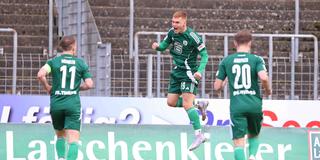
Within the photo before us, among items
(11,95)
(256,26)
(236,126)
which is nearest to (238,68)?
(236,126)

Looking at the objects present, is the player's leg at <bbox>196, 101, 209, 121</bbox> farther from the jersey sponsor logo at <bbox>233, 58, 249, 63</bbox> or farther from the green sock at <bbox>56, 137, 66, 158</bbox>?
the jersey sponsor logo at <bbox>233, 58, 249, 63</bbox>

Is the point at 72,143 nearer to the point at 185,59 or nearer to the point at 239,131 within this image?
the point at 239,131

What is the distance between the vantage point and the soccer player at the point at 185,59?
1795 cm

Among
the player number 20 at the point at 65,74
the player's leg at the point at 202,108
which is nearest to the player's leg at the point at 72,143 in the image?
the player number 20 at the point at 65,74

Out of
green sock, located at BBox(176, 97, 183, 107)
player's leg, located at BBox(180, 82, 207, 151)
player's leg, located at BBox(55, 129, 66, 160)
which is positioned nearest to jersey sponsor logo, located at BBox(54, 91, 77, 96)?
player's leg, located at BBox(55, 129, 66, 160)

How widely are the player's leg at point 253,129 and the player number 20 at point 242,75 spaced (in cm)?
40

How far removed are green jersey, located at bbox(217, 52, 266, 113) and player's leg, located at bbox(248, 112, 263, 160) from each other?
10 cm

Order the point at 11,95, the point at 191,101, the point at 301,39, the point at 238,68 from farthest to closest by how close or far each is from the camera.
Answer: the point at 301,39 < the point at 11,95 < the point at 191,101 < the point at 238,68

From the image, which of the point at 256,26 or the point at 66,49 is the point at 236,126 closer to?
the point at 66,49

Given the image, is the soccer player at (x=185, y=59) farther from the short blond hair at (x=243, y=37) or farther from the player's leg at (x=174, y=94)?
the short blond hair at (x=243, y=37)

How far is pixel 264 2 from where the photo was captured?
1156 inches

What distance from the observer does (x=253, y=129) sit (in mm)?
15953

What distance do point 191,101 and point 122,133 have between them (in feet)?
5.02

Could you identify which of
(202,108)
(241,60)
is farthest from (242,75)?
(202,108)
